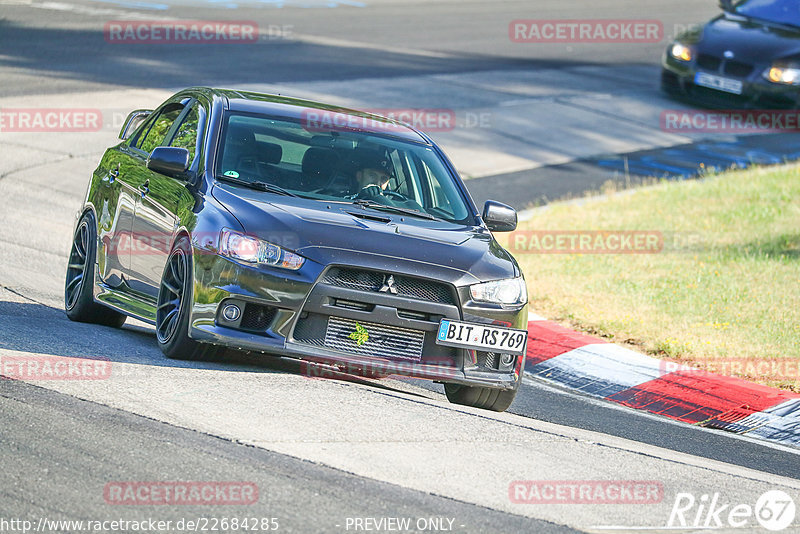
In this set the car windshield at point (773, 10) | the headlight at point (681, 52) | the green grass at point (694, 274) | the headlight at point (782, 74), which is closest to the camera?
the green grass at point (694, 274)

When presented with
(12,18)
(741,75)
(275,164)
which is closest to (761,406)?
(275,164)

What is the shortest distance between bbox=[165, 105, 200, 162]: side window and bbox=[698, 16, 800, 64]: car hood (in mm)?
13717

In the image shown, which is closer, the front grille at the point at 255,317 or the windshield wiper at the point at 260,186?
the front grille at the point at 255,317

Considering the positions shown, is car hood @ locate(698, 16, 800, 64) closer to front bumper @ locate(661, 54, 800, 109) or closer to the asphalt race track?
front bumper @ locate(661, 54, 800, 109)

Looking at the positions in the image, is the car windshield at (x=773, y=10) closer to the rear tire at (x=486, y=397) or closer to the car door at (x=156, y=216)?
the car door at (x=156, y=216)

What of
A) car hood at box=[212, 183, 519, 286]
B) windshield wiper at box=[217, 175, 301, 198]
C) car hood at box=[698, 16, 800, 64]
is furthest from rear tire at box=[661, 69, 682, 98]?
windshield wiper at box=[217, 175, 301, 198]

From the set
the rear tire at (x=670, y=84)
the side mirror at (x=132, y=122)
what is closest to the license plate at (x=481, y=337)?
the side mirror at (x=132, y=122)

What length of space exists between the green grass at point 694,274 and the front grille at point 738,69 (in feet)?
11.1

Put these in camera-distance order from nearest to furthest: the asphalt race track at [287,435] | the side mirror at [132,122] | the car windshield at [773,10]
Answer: the asphalt race track at [287,435] → the side mirror at [132,122] → the car windshield at [773,10]

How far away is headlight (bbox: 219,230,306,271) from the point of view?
7152 mm

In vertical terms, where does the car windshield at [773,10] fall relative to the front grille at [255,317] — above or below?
above

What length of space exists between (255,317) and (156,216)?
4.27ft

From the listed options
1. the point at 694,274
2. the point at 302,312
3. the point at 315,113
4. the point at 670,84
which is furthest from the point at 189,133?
the point at 670,84

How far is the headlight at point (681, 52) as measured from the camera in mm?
21281
